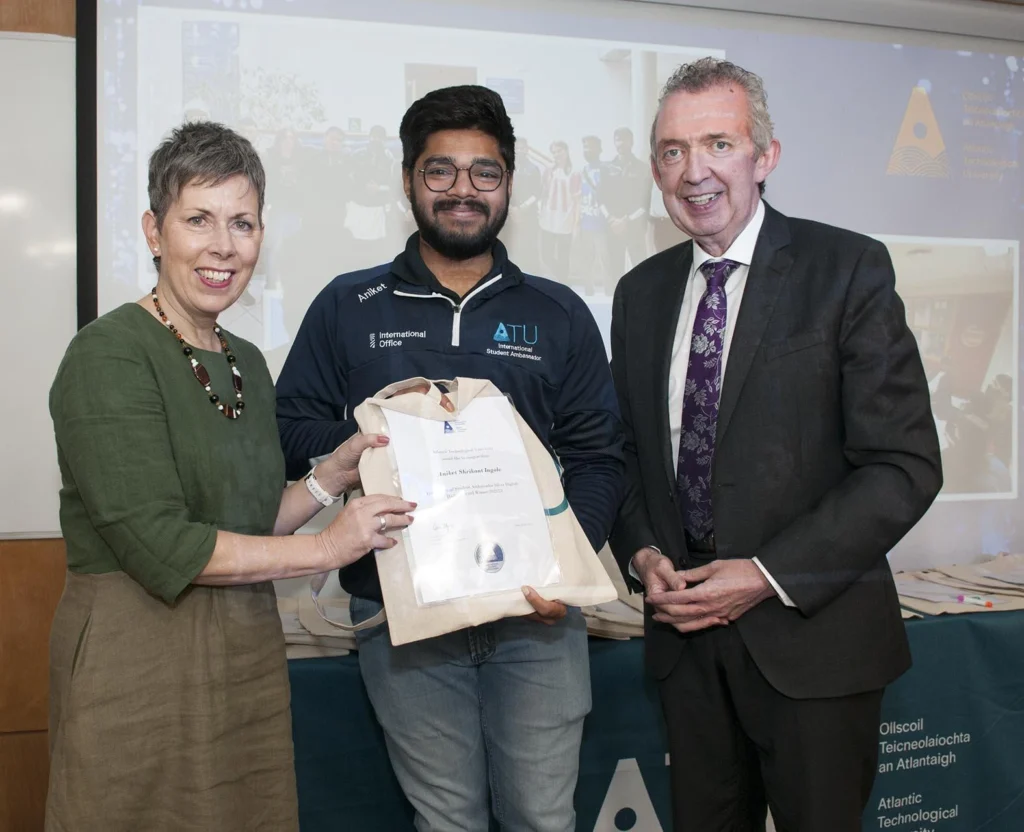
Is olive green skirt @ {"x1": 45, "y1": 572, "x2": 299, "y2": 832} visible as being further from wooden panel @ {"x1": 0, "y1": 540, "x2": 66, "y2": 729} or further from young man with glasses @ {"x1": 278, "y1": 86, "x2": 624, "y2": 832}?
wooden panel @ {"x1": 0, "y1": 540, "x2": 66, "y2": 729}

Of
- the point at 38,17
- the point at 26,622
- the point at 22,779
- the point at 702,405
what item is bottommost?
the point at 22,779

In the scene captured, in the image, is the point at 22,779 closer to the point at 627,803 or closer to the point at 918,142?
→ the point at 627,803

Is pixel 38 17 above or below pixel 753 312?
above

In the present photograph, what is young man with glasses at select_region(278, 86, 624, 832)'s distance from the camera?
1.60 m

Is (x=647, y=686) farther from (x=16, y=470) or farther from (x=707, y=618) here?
(x=16, y=470)

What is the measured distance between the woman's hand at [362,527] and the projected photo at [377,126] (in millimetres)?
1337

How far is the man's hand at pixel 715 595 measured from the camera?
1599mm

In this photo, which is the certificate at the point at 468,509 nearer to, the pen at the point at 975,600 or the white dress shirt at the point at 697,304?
the white dress shirt at the point at 697,304

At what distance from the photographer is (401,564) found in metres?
1.41

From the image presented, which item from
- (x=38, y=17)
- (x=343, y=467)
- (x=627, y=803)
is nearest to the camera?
(x=343, y=467)

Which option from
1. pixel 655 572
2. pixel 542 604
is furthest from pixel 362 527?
pixel 655 572

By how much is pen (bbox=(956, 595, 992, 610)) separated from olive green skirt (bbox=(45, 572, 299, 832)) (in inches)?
86.9

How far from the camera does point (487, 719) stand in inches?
65.1

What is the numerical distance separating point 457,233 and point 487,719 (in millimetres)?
1000
